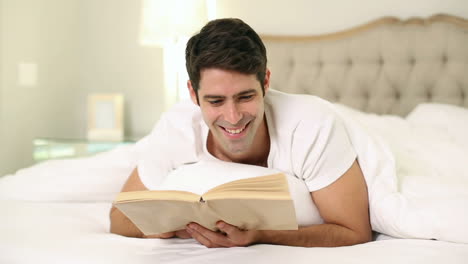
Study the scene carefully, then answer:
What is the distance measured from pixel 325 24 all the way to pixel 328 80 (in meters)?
0.32

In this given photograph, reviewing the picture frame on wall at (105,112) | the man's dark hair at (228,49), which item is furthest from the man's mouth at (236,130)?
the picture frame on wall at (105,112)

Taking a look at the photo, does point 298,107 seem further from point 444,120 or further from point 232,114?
point 444,120

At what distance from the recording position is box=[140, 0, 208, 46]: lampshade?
Result: 108 inches

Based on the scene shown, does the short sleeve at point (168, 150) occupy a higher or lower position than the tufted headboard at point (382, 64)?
lower

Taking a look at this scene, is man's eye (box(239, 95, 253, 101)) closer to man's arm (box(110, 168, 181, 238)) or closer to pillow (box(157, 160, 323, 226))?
pillow (box(157, 160, 323, 226))

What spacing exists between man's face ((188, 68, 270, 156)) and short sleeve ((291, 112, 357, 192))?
0.12 meters

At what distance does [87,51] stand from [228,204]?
278 cm

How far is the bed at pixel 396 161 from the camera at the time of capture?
3.49ft

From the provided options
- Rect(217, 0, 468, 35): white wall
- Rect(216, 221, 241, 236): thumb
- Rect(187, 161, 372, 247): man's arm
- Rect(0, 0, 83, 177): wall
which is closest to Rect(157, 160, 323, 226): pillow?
Rect(187, 161, 372, 247): man's arm

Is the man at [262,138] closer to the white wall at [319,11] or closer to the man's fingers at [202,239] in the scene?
the man's fingers at [202,239]

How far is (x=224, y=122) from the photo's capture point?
1197 mm

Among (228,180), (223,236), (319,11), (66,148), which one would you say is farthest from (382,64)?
(66,148)

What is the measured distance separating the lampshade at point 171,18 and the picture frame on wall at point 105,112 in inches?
22.2

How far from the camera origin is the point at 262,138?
1.34 m
